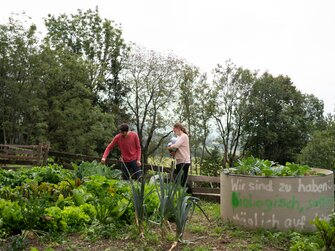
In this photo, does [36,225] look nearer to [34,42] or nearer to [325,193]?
[325,193]

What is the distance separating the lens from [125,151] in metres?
9.05

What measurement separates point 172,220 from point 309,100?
126 ft

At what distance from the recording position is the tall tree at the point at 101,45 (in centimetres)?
3519

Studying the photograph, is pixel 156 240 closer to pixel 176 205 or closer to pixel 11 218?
pixel 176 205

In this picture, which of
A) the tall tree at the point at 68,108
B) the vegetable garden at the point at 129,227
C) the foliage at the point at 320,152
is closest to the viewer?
the vegetable garden at the point at 129,227

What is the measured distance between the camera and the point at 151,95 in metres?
36.8

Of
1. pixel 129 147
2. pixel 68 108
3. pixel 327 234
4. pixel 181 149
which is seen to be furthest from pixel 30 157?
pixel 327 234

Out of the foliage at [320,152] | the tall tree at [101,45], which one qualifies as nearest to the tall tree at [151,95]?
the tall tree at [101,45]

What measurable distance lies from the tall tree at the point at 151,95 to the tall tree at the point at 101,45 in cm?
104

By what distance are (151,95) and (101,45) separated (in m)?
6.12

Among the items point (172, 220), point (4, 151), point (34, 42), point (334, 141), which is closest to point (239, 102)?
point (334, 141)

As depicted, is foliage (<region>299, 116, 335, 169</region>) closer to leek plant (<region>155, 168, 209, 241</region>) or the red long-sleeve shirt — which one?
the red long-sleeve shirt

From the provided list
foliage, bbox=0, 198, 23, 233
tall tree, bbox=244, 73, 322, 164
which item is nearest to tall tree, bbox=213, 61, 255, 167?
tall tree, bbox=244, 73, 322, 164

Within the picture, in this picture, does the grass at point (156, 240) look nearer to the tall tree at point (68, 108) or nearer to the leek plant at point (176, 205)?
the leek plant at point (176, 205)
